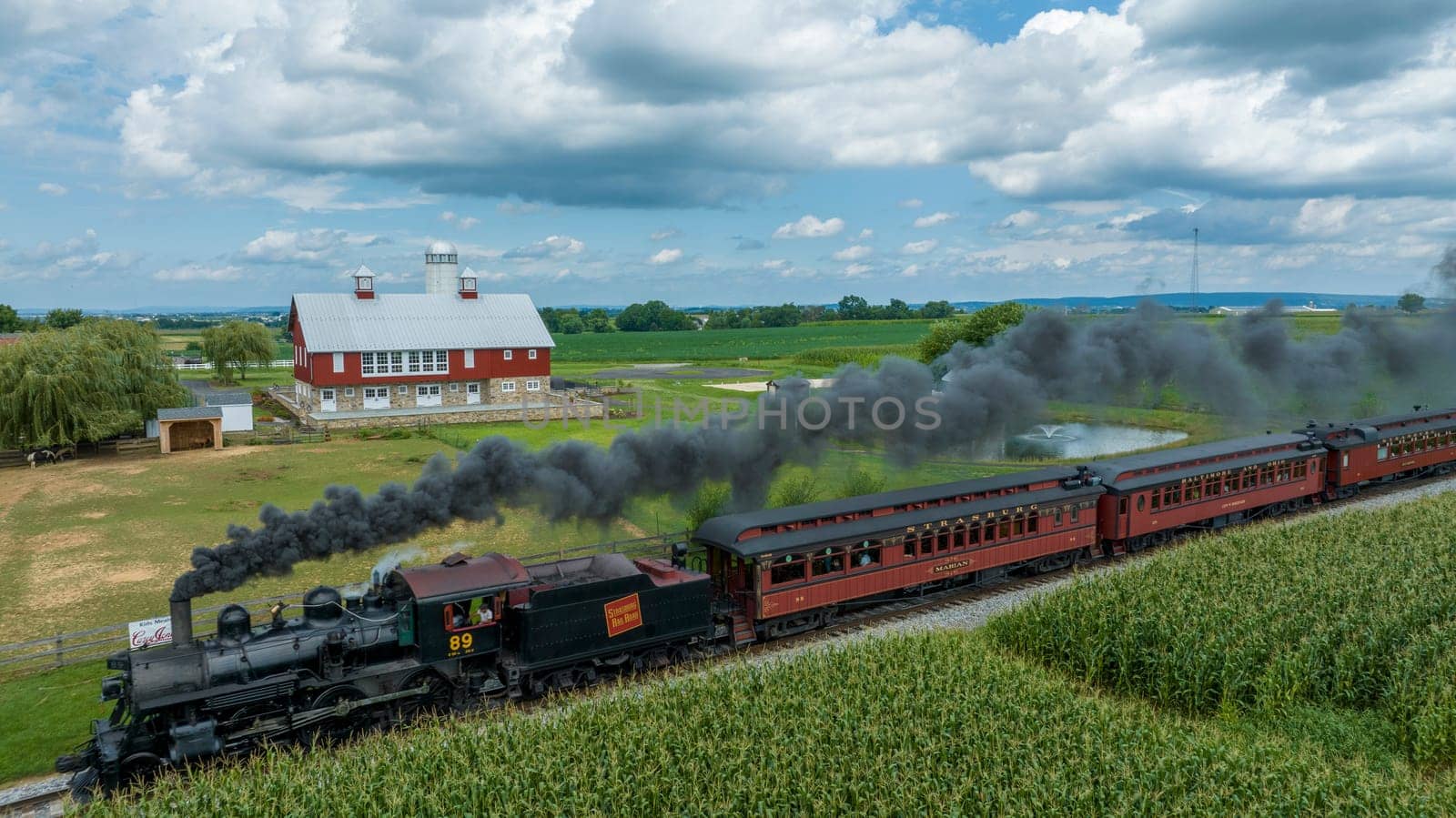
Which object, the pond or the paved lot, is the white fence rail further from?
Answer: the pond

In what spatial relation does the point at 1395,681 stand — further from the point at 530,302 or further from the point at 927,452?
the point at 530,302

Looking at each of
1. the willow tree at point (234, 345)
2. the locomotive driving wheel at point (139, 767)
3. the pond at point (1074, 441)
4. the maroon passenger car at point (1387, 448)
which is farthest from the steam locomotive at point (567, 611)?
the willow tree at point (234, 345)

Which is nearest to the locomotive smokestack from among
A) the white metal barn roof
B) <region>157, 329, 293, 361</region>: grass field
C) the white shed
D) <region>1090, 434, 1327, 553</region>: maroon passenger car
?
<region>1090, 434, 1327, 553</region>: maroon passenger car

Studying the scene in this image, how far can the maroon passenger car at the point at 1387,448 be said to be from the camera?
36031 mm

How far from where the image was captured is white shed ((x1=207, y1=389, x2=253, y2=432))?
175ft

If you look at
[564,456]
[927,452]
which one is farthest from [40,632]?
[927,452]

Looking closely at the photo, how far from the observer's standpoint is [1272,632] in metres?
17.6

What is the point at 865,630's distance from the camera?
21328mm

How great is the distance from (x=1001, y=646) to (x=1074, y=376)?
758 inches

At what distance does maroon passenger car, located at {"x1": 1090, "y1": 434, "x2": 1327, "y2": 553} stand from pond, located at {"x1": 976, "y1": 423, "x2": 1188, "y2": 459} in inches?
514

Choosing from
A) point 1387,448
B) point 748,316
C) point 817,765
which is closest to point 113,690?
point 817,765

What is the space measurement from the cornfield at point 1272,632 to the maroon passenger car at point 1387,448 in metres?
14.0

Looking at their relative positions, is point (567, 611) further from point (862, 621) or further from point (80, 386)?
point (80, 386)

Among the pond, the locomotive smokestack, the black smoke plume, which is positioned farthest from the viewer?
the pond
